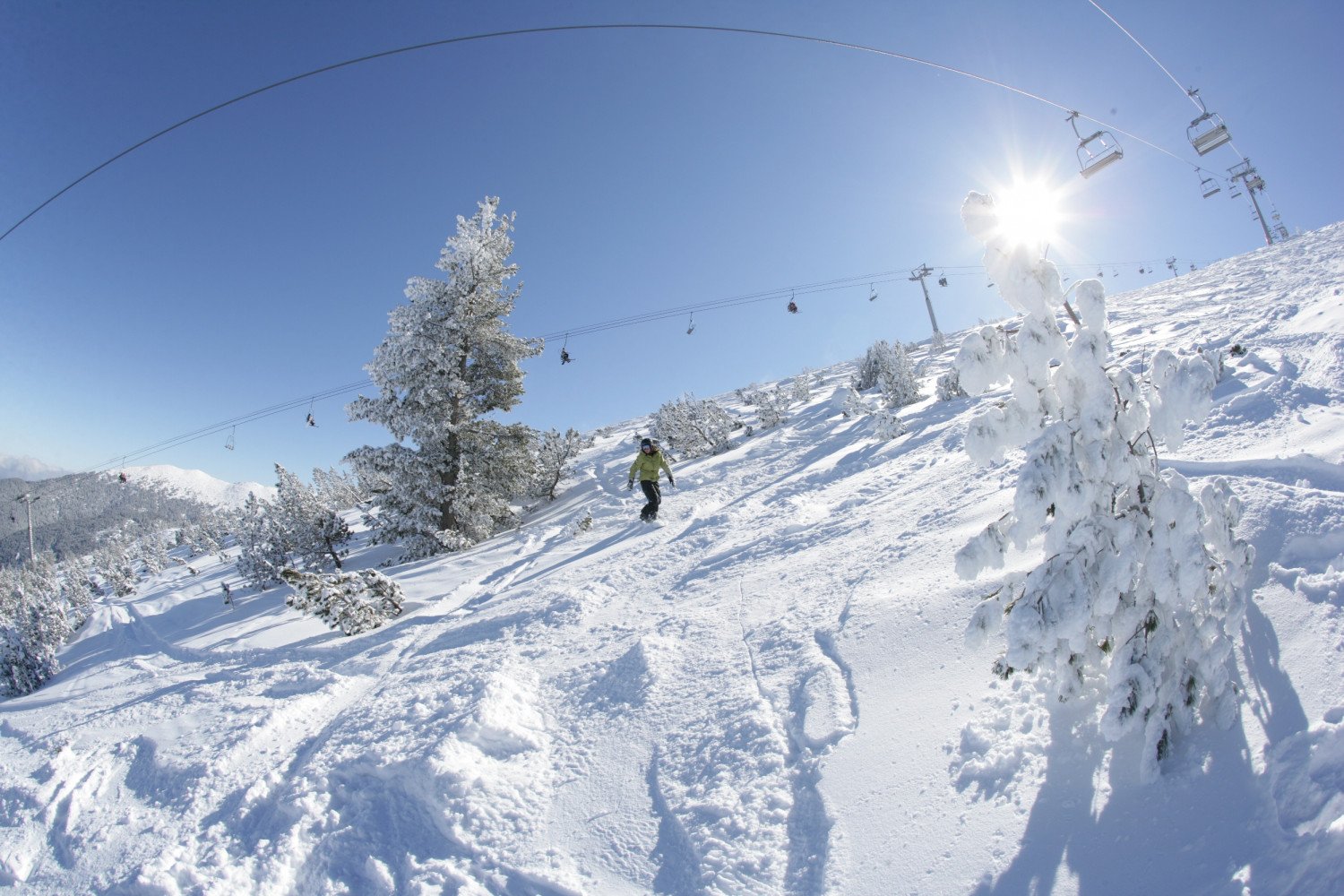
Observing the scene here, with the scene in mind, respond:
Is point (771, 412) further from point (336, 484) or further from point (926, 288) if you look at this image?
point (336, 484)

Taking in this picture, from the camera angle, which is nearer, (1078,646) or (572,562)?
(1078,646)

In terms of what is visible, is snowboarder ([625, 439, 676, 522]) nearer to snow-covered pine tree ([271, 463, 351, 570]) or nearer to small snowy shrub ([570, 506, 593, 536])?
small snowy shrub ([570, 506, 593, 536])

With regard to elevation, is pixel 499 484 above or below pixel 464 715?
above

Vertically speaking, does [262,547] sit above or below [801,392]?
below

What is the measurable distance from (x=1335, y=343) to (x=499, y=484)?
15.7m

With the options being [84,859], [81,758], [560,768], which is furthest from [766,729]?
[81,758]

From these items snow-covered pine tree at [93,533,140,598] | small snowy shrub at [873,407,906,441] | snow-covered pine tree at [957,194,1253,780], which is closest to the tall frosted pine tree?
small snowy shrub at [873,407,906,441]

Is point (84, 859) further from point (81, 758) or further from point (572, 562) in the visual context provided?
point (572, 562)

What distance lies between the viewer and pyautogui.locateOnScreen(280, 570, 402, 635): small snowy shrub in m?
7.30

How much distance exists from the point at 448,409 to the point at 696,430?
7.64 m

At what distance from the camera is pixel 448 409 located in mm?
14547

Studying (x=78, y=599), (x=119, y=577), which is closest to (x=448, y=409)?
(x=78, y=599)

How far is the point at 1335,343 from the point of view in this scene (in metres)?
5.66

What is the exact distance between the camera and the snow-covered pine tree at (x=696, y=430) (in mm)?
17281
